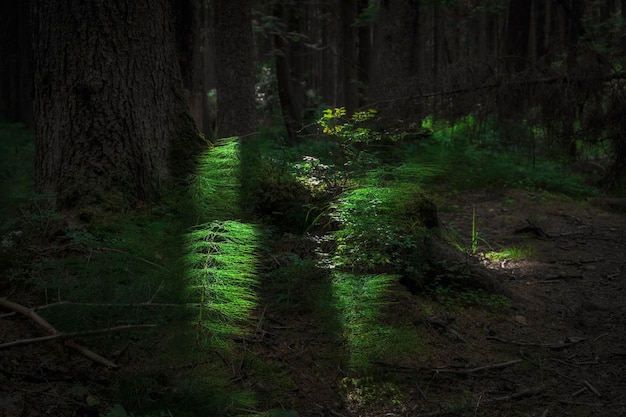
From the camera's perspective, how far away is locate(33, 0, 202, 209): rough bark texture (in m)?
4.34

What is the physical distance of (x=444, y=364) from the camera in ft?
12.5

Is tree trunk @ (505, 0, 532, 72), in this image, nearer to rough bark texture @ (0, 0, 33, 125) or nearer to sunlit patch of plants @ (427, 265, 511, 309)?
sunlit patch of plants @ (427, 265, 511, 309)

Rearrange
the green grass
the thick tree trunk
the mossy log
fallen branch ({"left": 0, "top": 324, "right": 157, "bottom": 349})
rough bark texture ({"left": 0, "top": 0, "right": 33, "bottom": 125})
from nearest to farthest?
fallen branch ({"left": 0, "top": 324, "right": 157, "bottom": 349}) → the green grass → the mossy log → the thick tree trunk → rough bark texture ({"left": 0, "top": 0, "right": 33, "bottom": 125})

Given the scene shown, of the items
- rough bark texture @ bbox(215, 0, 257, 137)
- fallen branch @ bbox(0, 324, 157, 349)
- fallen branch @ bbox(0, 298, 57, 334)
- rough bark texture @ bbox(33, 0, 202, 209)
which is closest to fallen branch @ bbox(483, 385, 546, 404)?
fallen branch @ bbox(0, 324, 157, 349)

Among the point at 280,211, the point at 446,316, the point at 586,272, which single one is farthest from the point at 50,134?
the point at 586,272

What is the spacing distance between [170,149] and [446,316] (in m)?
2.73

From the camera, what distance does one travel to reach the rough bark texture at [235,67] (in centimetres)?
977

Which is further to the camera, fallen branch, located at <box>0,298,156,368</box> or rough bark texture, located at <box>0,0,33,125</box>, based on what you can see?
rough bark texture, located at <box>0,0,33,125</box>

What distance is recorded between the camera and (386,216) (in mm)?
4551

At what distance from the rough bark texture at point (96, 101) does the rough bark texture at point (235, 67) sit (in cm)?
528

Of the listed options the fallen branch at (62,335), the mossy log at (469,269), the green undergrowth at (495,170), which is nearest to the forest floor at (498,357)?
the mossy log at (469,269)

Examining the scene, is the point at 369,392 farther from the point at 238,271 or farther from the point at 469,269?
the point at 469,269

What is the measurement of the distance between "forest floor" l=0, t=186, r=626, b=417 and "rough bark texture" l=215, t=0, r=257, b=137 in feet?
18.9

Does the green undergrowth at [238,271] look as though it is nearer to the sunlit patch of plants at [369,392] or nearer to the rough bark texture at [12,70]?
the sunlit patch of plants at [369,392]
